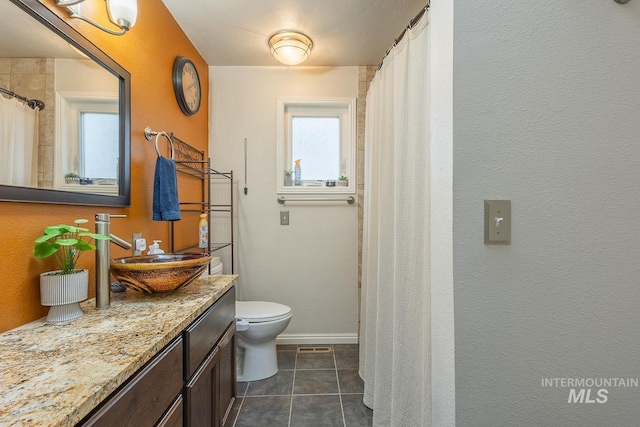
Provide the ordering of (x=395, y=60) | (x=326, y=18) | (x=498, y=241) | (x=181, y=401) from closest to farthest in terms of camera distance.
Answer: (x=498, y=241) → (x=181, y=401) → (x=395, y=60) → (x=326, y=18)

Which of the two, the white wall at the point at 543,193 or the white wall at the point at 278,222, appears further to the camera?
the white wall at the point at 278,222

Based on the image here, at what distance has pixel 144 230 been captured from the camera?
1.48 meters

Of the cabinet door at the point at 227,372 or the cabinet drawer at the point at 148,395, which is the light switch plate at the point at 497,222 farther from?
the cabinet door at the point at 227,372

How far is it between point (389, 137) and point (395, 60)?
1.21 ft

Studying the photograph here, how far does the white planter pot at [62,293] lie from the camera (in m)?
0.85

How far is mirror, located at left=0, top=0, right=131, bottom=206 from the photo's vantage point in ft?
2.68

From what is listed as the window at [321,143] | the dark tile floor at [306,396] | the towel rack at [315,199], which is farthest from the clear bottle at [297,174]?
the dark tile floor at [306,396]

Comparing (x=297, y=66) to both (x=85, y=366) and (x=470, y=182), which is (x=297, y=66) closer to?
(x=470, y=182)

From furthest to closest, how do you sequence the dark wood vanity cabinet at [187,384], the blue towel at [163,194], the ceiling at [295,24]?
1. the ceiling at [295,24]
2. the blue towel at [163,194]
3. the dark wood vanity cabinet at [187,384]

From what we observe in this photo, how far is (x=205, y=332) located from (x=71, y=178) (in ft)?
2.46

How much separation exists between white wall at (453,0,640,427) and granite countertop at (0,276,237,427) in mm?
839

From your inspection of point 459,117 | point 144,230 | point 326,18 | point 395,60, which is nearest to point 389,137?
point 395,60

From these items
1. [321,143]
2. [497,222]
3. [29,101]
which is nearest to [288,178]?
[321,143]

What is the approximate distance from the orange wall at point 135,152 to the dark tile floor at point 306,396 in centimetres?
108
